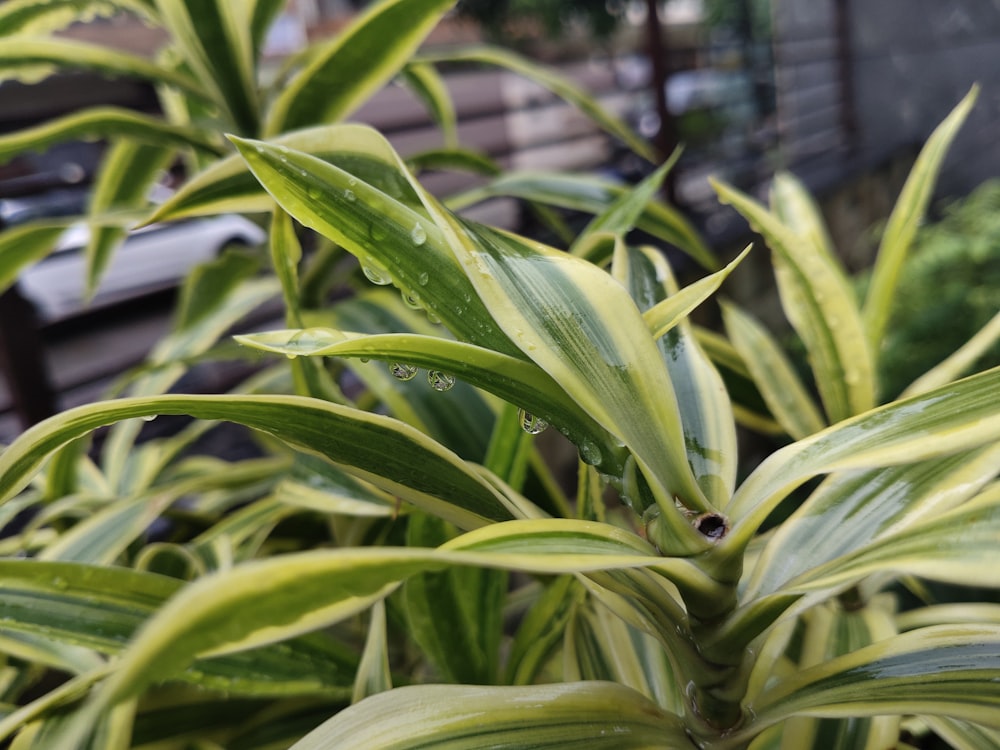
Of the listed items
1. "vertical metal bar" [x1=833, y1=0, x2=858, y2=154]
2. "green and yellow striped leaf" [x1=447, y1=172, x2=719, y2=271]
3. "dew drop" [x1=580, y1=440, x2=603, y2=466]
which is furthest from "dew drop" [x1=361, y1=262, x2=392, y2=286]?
"vertical metal bar" [x1=833, y1=0, x2=858, y2=154]

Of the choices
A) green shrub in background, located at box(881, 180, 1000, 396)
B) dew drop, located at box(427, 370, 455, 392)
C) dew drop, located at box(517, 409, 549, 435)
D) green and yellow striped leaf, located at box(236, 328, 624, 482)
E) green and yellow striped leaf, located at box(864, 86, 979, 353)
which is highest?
green shrub in background, located at box(881, 180, 1000, 396)

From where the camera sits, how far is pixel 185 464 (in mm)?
842

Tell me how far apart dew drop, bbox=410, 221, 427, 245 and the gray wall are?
2722 mm

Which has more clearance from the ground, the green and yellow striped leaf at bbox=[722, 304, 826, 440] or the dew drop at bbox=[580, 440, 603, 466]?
the green and yellow striped leaf at bbox=[722, 304, 826, 440]

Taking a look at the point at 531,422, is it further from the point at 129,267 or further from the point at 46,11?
the point at 129,267

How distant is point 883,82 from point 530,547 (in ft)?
12.5

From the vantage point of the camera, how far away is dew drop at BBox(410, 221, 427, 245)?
1.13ft

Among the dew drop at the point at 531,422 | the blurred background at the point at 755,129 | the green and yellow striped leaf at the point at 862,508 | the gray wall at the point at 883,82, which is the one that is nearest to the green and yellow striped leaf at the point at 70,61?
the dew drop at the point at 531,422

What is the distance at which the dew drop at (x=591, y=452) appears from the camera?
339 millimetres

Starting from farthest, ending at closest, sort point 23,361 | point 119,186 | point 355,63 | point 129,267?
point 129,267
point 23,361
point 119,186
point 355,63

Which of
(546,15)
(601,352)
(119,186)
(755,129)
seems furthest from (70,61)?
(546,15)

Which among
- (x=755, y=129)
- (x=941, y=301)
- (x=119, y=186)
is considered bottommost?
(x=119, y=186)

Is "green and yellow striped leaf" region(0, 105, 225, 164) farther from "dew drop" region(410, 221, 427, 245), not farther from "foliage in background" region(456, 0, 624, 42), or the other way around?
"foliage in background" region(456, 0, 624, 42)

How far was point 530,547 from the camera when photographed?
276mm
